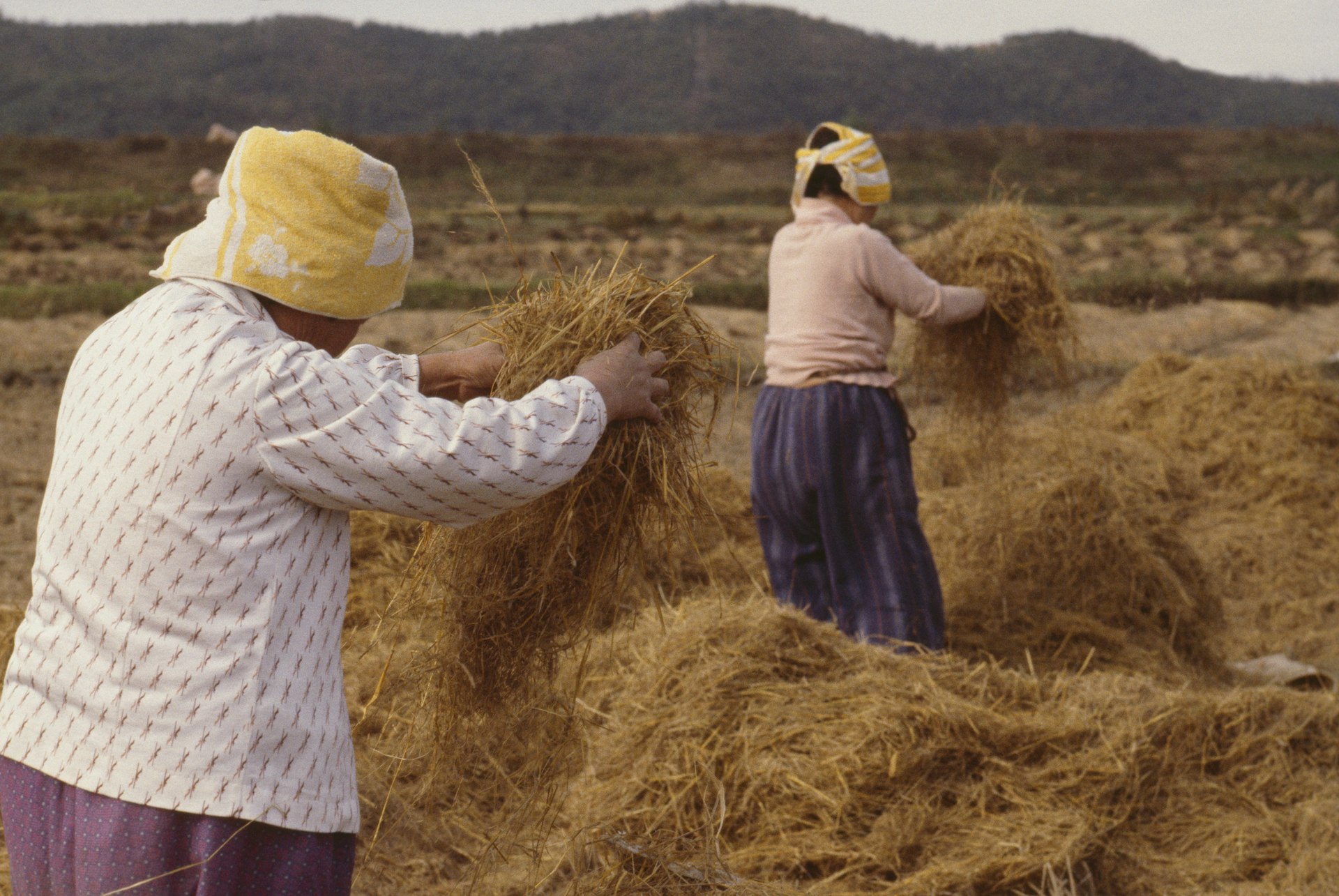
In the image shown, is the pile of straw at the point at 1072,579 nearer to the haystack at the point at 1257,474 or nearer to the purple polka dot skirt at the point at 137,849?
the haystack at the point at 1257,474

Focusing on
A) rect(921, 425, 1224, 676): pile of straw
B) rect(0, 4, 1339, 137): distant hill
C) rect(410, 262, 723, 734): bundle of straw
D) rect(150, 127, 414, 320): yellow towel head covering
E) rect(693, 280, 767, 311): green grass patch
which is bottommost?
rect(693, 280, 767, 311): green grass patch

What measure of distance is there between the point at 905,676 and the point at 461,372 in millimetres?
1781

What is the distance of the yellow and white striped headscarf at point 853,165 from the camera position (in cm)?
365

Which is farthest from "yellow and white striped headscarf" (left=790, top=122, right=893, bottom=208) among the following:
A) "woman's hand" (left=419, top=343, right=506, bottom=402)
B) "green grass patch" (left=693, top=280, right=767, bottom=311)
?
"green grass patch" (left=693, top=280, right=767, bottom=311)

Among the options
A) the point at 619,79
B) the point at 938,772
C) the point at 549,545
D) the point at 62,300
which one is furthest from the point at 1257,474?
the point at 619,79

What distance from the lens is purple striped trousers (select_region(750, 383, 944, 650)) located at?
3.66 meters

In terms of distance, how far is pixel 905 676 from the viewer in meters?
3.27

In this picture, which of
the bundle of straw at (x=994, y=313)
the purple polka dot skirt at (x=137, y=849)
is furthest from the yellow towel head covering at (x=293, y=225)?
the bundle of straw at (x=994, y=313)

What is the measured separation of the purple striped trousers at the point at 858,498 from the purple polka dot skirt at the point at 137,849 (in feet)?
7.69

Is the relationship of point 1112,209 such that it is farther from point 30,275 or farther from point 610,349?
point 610,349

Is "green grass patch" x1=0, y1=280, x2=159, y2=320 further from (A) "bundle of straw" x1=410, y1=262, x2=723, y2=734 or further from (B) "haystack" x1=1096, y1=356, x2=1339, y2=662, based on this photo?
(A) "bundle of straw" x1=410, y1=262, x2=723, y2=734

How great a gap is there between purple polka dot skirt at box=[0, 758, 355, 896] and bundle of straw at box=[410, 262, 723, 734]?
571mm

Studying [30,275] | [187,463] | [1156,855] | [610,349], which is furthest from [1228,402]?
[30,275]

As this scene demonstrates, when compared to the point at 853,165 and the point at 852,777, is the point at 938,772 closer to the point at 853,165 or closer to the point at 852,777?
the point at 852,777
